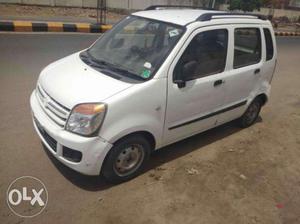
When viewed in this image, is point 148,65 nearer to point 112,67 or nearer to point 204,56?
point 112,67

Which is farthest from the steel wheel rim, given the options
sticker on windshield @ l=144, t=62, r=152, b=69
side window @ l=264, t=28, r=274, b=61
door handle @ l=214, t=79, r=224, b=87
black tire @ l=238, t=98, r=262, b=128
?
side window @ l=264, t=28, r=274, b=61

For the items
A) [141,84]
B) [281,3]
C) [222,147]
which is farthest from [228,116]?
[281,3]

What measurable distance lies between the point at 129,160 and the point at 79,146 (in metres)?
0.72

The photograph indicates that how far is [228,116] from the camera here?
15.9ft

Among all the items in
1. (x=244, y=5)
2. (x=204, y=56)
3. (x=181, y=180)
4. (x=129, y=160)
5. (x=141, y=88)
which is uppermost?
(x=204, y=56)

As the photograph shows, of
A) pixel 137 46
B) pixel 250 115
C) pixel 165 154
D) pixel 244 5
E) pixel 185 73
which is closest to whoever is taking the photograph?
pixel 185 73

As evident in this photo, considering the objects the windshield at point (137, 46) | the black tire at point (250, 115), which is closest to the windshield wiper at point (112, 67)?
the windshield at point (137, 46)

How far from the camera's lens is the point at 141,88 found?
3361 mm

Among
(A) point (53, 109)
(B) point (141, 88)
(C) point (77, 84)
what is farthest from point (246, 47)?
(A) point (53, 109)

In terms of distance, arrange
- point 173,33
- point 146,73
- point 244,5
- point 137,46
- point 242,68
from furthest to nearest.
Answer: point 244,5 < point 242,68 < point 137,46 < point 173,33 < point 146,73

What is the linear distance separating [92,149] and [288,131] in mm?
3999

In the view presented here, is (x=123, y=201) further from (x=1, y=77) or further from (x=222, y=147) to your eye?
(x=1, y=77)

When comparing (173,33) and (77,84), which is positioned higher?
(173,33)

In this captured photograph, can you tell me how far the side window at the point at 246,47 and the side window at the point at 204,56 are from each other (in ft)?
0.92
